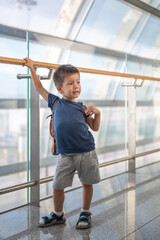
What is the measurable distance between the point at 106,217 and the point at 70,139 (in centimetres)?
59

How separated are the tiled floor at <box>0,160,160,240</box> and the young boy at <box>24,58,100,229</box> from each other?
0.09 m

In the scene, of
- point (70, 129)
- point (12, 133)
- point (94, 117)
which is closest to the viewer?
point (70, 129)

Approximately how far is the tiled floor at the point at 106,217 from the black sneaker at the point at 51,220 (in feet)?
0.11

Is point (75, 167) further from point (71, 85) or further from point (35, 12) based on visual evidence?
point (35, 12)

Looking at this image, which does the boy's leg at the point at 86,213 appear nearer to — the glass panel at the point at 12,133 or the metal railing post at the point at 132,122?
the glass panel at the point at 12,133

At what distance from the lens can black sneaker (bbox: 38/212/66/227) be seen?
198cm

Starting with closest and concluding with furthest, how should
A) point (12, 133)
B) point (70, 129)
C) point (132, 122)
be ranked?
1. point (70, 129)
2. point (12, 133)
3. point (132, 122)

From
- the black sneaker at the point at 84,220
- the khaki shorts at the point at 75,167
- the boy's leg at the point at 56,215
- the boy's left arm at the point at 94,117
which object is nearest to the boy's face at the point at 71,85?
the boy's left arm at the point at 94,117

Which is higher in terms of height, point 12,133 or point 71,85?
point 71,85

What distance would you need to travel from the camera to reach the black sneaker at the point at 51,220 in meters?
1.98

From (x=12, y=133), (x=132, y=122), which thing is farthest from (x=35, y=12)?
(x=12, y=133)

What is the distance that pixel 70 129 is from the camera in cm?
193

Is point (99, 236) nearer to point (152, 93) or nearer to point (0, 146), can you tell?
point (0, 146)

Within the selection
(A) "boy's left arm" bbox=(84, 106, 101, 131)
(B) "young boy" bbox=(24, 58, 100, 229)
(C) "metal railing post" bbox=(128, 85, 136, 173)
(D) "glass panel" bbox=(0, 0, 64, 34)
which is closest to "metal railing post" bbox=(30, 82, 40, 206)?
(B) "young boy" bbox=(24, 58, 100, 229)
